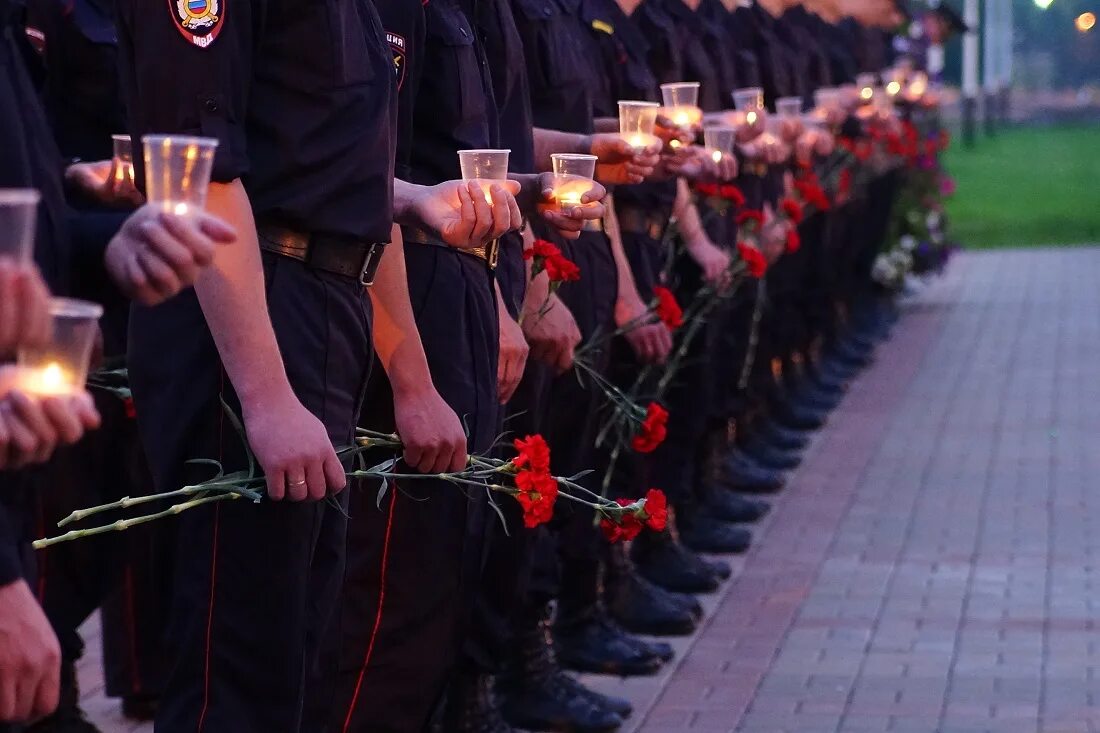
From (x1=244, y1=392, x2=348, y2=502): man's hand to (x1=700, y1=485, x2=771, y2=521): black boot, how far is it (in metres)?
5.33

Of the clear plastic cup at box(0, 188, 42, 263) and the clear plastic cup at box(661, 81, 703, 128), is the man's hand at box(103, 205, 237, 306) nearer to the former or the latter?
the clear plastic cup at box(0, 188, 42, 263)

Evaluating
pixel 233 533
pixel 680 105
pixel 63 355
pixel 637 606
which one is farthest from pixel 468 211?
pixel 637 606

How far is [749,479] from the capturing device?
9344mm

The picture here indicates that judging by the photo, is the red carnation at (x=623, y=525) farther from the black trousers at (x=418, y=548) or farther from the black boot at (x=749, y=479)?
the black boot at (x=749, y=479)

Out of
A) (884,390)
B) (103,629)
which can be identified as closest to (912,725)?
(103,629)

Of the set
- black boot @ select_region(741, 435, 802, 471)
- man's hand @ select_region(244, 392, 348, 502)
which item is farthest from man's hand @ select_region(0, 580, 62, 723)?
black boot @ select_region(741, 435, 802, 471)

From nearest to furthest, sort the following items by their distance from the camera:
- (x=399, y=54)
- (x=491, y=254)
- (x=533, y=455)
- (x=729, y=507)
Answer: (x=533, y=455) → (x=399, y=54) → (x=491, y=254) → (x=729, y=507)

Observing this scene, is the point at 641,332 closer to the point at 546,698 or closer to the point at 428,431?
the point at 546,698

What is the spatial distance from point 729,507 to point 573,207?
14.3 feet

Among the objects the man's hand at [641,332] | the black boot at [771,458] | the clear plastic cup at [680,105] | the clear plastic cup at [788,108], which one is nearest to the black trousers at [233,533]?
the clear plastic cup at [680,105]

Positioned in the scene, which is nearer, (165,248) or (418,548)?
(165,248)

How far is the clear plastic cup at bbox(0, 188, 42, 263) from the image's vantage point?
2035 mm

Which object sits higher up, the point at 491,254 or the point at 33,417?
the point at 33,417

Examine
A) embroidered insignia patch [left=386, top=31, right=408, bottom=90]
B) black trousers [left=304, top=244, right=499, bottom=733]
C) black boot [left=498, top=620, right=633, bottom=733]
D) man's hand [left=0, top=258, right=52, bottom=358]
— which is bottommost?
black boot [left=498, top=620, right=633, bottom=733]
